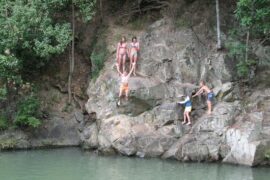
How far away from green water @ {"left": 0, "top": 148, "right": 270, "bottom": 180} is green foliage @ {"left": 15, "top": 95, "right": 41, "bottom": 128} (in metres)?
2.01

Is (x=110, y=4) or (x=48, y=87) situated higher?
(x=110, y=4)

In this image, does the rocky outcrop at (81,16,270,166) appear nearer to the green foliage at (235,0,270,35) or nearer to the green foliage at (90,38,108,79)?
the green foliage at (90,38,108,79)

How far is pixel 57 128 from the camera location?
23.8m

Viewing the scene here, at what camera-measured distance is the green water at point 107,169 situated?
17.3m

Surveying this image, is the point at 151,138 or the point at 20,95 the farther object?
the point at 20,95

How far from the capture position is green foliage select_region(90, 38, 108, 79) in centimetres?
2403

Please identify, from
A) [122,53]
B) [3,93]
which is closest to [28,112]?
[3,93]

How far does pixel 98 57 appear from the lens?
79.1 feet

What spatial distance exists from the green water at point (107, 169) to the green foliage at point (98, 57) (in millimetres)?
4491

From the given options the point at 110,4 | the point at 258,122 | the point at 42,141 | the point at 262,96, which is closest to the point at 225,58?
the point at 262,96

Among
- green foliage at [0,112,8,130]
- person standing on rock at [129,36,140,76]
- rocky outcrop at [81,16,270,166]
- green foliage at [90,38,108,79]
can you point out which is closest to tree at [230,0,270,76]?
rocky outcrop at [81,16,270,166]

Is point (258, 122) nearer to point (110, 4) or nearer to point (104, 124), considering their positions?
point (104, 124)

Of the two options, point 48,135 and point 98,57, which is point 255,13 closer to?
point 98,57

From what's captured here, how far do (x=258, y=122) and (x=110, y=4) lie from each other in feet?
35.3
